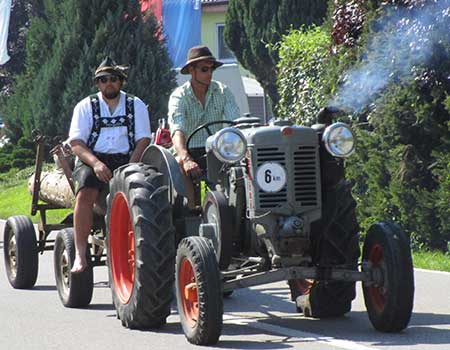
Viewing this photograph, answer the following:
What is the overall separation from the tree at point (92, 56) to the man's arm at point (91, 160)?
59.3 ft

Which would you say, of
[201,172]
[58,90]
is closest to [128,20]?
[58,90]

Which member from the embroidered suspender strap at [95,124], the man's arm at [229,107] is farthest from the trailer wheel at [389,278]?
the embroidered suspender strap at [95,124]

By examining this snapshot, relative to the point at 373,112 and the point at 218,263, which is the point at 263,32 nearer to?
the point at 373,112

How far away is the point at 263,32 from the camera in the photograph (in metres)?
32.1

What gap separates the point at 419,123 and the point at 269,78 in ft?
61.5

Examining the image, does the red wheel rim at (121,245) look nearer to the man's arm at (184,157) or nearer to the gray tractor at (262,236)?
the gray tractor at (262,236)

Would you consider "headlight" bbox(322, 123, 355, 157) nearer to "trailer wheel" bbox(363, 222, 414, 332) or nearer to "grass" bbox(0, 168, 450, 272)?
"trailer wheel" bbox(363, 222, 414, 332)

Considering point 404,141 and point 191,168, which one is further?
point 404,141

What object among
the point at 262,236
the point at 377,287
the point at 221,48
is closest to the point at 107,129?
the point at 262,236

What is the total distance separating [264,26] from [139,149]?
2103 cm

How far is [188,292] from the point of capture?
9469 mm

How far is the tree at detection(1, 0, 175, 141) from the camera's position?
29.7 metres

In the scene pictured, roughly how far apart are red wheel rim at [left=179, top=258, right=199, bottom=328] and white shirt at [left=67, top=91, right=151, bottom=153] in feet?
7.37

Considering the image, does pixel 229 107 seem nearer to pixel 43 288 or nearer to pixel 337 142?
pixel 337 142
